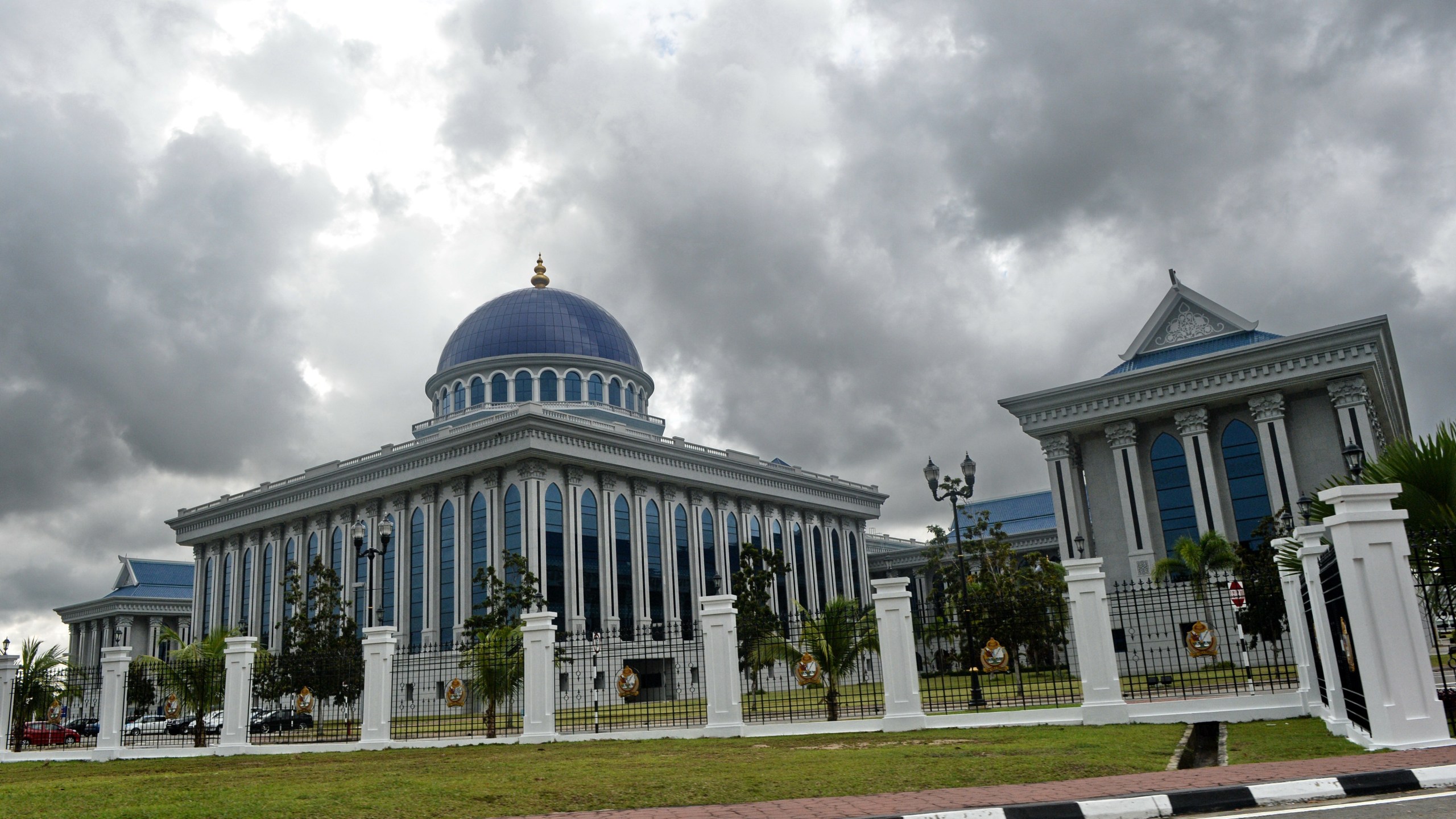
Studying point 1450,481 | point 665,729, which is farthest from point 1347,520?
point 665,729

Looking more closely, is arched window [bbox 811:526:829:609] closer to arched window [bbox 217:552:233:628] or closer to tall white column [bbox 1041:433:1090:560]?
tall white column [bbox 1041:433:1090:560]

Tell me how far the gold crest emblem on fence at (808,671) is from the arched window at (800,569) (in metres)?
45.1

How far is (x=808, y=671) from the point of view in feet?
63.6

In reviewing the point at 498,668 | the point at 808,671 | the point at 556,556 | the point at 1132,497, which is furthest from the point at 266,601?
the point at 808,671

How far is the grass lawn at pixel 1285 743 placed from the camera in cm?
1023

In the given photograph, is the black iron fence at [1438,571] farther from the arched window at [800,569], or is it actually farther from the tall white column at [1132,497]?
the arched window at [800,569]

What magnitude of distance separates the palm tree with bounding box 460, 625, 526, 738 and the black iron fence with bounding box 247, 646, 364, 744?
2610 millimetres

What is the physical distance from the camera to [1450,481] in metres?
10.5

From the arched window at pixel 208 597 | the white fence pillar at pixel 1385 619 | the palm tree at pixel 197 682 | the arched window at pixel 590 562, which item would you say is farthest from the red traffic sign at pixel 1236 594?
the arched window at pixel 208 597

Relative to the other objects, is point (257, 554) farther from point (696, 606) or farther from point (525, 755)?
Result: point (525, 755)

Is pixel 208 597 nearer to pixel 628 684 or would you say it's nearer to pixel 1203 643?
pixel 628 684

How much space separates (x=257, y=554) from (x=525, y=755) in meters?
53.6

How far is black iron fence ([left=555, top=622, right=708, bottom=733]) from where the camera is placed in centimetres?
2108

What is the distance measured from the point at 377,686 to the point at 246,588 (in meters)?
48.0
